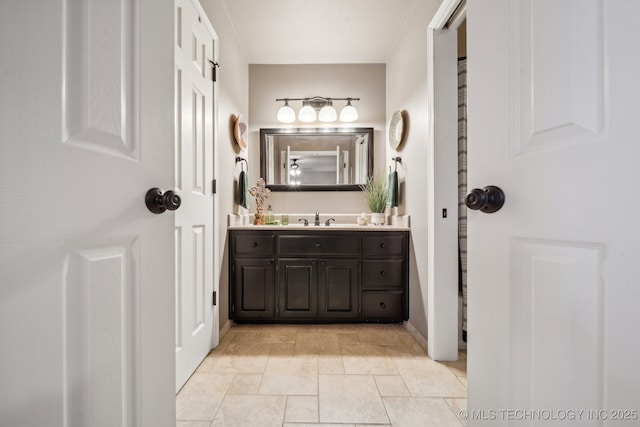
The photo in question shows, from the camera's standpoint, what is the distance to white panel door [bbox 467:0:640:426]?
1.35 ft

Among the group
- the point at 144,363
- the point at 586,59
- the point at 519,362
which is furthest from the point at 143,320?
the point at 586,59

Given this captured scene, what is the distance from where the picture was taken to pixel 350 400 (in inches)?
55.9

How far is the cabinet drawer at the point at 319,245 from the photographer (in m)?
2.40

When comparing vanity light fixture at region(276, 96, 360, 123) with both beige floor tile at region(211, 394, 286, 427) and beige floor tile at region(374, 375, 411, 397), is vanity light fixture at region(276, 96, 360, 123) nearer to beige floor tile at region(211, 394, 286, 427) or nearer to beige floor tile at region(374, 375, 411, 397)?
beige floor tile at region(374, 375, 411, 397)

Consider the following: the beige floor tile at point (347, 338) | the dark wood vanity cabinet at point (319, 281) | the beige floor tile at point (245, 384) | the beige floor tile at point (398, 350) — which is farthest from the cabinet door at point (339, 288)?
the beige floor tile at point (245, 384)

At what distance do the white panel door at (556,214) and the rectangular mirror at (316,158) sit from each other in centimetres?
233

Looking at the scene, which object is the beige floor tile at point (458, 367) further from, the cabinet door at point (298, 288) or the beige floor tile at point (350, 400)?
the cabinet door at point (298, 288)

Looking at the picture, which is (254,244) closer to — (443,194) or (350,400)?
(350,400)

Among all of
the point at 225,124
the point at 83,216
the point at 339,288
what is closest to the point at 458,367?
the point at 339,288

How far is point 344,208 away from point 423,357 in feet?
5.31

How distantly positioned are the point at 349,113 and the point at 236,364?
251cm

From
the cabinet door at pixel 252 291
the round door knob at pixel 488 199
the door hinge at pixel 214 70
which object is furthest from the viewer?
the cabinet door at pixel 252 291

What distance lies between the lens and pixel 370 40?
2652mm

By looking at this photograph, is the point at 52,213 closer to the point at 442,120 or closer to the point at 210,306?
the point at 210,306
